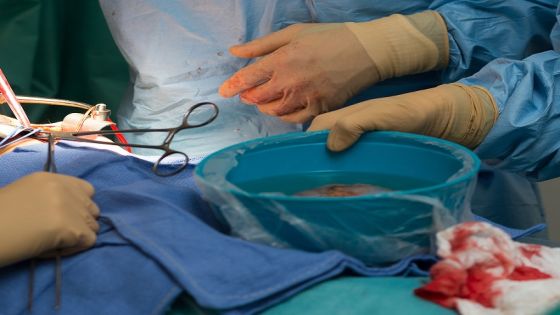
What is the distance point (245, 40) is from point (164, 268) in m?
0.84

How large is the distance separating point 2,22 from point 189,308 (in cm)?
113

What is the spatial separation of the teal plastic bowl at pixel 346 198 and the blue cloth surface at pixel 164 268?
1.0 inches

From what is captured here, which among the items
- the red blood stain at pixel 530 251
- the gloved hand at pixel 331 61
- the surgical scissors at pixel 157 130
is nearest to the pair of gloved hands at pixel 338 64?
the gloved hand at pixel 331 61

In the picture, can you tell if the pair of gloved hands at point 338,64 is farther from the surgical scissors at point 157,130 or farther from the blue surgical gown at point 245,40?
the surgical scissors at point 157,130

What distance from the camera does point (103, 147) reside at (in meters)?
1.22

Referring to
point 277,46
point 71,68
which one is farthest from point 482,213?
point 71,68

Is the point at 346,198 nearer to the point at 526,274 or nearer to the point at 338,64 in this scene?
the point at 526,274

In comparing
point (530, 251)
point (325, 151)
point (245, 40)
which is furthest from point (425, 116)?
point (245, 40)

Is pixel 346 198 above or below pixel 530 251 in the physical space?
above

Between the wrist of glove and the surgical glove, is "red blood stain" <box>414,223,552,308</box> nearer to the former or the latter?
the surgical glove

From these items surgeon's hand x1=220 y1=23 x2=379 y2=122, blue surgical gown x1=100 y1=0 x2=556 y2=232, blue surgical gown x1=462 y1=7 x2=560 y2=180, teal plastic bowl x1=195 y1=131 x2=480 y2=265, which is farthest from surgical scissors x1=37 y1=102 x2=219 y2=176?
blue surgical gown x1=462 y1=7 x2=560 y2=180

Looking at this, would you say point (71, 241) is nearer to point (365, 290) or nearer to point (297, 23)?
point (365, 290)

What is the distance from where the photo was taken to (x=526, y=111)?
124 centimetres

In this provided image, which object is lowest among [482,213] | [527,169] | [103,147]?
[482,213]
